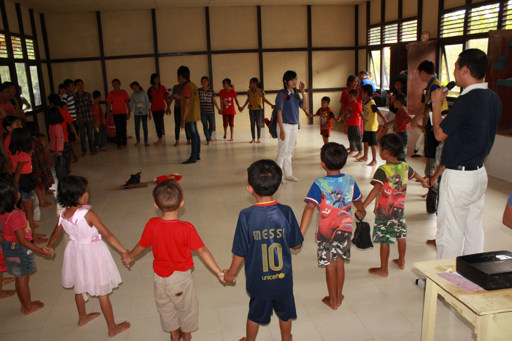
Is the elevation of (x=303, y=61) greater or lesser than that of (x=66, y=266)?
greater

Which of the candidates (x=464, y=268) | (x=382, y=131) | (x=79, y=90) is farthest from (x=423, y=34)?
(x=464, y=268)

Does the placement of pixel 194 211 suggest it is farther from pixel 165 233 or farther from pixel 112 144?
pixel 112 144

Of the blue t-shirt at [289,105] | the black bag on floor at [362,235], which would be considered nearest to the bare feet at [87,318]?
the black bag on floor at [362,235]

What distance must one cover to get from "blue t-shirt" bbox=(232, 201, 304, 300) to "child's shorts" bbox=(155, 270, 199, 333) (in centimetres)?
38

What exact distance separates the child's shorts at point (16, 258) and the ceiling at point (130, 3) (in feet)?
25.8

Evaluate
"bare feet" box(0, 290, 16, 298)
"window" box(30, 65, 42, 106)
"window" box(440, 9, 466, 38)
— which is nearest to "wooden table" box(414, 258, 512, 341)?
"bare feet" box(0, 290, 16, 298)

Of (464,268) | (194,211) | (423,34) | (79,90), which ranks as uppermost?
(423,34)

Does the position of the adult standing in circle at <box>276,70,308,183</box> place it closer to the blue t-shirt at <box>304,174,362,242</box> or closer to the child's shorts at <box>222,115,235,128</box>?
the blue t-shirt at <box>304,174,362,242</box>

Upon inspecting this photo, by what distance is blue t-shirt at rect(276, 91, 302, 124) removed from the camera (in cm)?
546

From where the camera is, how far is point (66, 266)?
8.43 feet

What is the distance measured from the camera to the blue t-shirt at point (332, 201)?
8.23 feet

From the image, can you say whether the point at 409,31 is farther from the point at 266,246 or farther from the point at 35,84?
the point at 35,84

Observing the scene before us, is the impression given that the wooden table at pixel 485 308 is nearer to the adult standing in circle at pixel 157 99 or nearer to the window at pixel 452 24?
the window at pixel 452 24

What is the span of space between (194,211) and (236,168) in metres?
2.08
